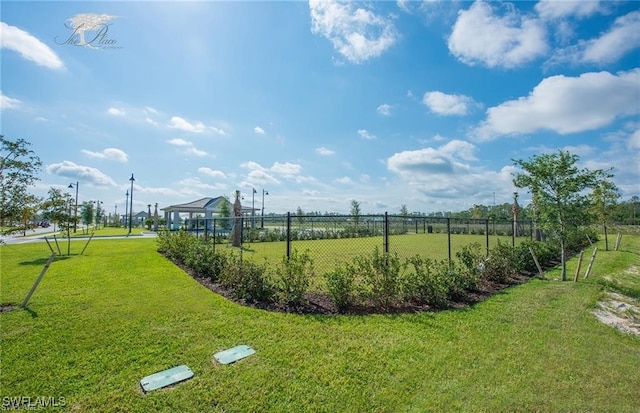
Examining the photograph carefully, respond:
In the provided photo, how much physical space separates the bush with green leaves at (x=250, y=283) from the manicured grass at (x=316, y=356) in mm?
433

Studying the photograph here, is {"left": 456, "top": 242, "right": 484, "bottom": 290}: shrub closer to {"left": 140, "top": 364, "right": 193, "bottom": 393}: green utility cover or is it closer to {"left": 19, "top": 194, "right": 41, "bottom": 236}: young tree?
{"left": 140, "top": 364, "right": 193, "bottom": 393}: green utility cover

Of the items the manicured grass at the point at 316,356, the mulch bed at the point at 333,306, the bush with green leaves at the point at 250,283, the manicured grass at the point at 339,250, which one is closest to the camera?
the manicured grass at the point at 316,356

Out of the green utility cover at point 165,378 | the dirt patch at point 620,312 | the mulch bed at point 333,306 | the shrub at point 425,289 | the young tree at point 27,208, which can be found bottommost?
the dirt patch at point 620,312

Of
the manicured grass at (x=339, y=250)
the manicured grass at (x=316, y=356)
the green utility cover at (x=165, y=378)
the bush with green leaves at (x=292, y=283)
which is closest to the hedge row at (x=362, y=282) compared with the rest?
the bush with green leaves at (x=292, y=283)

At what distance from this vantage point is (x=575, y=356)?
11.7 feet

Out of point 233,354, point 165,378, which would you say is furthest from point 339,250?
point 165,378

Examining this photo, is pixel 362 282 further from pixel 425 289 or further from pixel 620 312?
pixel 620 312

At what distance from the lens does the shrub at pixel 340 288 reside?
17.3 feet

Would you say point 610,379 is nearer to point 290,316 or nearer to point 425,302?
point 425,302

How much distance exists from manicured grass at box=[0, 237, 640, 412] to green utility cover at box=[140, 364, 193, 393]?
0.28 feet

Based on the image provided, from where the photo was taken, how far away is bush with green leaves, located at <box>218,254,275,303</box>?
5680 millimetres

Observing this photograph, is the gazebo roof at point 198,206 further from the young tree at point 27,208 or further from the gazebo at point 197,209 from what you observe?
the young tree at point 27,208

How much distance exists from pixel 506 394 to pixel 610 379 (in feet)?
4.37

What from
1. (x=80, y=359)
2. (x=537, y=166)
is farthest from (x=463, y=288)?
(x=80, y=359)
